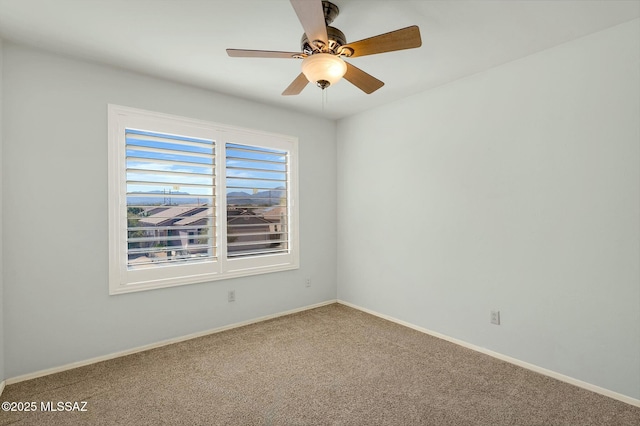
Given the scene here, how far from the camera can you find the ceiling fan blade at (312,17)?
1.52 m

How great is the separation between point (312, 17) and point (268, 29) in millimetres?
815

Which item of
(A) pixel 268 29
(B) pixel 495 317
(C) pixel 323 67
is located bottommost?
(B) pixel 495 317

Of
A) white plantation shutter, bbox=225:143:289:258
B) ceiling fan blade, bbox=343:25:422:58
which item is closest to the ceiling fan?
ceiling fan blade, bbox=343:25:422:58

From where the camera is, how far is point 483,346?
3.01 metres

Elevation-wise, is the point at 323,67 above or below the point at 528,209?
above

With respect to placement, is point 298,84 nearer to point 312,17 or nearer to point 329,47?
point 329,47

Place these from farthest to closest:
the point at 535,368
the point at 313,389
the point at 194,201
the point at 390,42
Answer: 1. the point at 194,201
2. the point at 535,368
3. the point at 313,389
4. the point at 390,42

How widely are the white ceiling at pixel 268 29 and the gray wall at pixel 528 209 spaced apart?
27 cm

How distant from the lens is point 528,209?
8.93 feet

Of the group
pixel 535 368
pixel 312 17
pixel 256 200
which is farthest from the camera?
pixel 256 200

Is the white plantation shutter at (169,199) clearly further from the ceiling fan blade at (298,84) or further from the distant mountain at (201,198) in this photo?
the ceiling fan blade at (298,84)

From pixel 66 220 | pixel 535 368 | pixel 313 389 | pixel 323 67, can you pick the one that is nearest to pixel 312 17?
pixel 323 67

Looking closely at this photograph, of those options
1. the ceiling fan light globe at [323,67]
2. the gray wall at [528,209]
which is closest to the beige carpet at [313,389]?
the gray wall at [528,209]

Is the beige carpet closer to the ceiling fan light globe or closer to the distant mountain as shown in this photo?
the distant mountain
